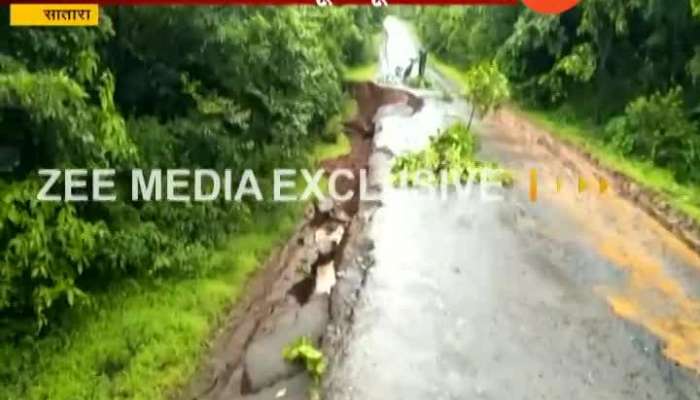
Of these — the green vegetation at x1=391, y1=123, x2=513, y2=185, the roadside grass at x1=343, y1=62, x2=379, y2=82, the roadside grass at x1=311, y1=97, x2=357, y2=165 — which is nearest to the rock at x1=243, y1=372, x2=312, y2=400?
the green vegetation at x1=391, y1=123, x2=513, y2=185

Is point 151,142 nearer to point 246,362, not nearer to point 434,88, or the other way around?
point 246,362

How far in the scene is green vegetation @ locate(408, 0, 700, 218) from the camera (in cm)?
317

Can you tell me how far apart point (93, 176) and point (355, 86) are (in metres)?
1.49

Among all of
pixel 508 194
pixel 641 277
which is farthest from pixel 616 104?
pixel 508 194

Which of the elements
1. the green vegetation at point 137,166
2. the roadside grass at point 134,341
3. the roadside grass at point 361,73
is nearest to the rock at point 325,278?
the green vegetation at point 137,166

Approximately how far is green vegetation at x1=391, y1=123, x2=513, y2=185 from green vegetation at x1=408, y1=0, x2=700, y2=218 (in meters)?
0.28

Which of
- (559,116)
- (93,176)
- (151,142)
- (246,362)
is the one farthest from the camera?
(559,116)

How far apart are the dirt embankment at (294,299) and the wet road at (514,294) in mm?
111

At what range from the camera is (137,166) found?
2367mm

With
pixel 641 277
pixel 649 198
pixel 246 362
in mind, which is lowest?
pixel 246 362

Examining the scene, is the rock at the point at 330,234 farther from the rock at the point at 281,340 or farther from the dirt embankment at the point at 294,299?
the rock at the point at 281,340

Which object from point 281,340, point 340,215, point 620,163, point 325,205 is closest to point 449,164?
point 325,205

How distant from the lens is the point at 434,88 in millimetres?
2855

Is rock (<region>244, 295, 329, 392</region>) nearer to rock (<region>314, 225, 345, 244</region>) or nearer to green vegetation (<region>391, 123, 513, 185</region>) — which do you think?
rock (<region>314, 225, 345, 244</region>)
